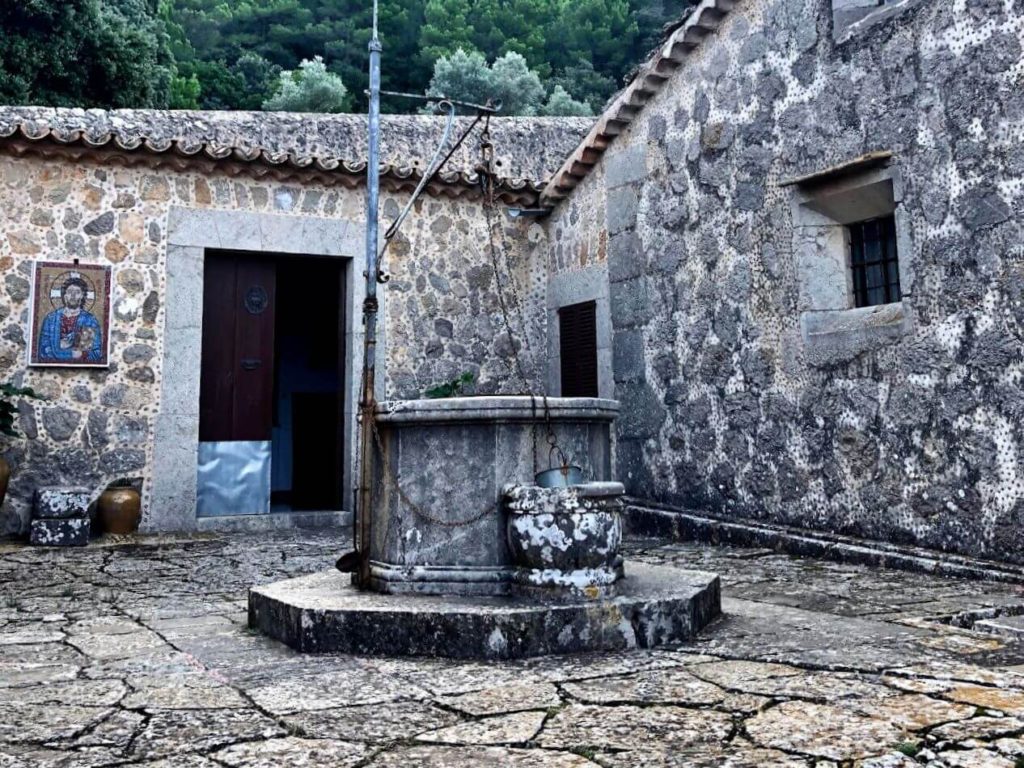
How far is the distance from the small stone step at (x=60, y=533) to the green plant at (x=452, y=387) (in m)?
3.14

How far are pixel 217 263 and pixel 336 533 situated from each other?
266cm

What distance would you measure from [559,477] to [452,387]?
4841 mm

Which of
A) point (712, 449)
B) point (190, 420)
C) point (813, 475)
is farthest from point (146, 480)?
point (813, 475)

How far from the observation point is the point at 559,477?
12.1ft

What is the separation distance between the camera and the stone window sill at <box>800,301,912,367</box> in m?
5.64

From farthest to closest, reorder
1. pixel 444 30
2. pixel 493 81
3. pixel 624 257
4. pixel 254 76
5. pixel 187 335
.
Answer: pixel 444 30
pixel 254 76
pixel 493 81
pixel 624 257
pixel 187 335

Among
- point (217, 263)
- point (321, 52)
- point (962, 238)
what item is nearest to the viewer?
point (962, 238)

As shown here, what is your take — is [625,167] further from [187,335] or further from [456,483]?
[456,483]

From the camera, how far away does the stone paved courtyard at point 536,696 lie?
89.0 inches

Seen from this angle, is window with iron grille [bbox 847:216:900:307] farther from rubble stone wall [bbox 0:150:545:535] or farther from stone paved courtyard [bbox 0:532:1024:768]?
rubble stone wall [bbox 0:150:545:535]

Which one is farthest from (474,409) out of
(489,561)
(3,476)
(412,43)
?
(412,43)

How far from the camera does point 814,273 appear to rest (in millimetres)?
6246

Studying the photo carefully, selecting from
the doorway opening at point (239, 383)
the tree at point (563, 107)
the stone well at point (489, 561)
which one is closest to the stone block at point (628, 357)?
the doorway opening at point (239, 383)

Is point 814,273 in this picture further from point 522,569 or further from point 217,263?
point 217,263
